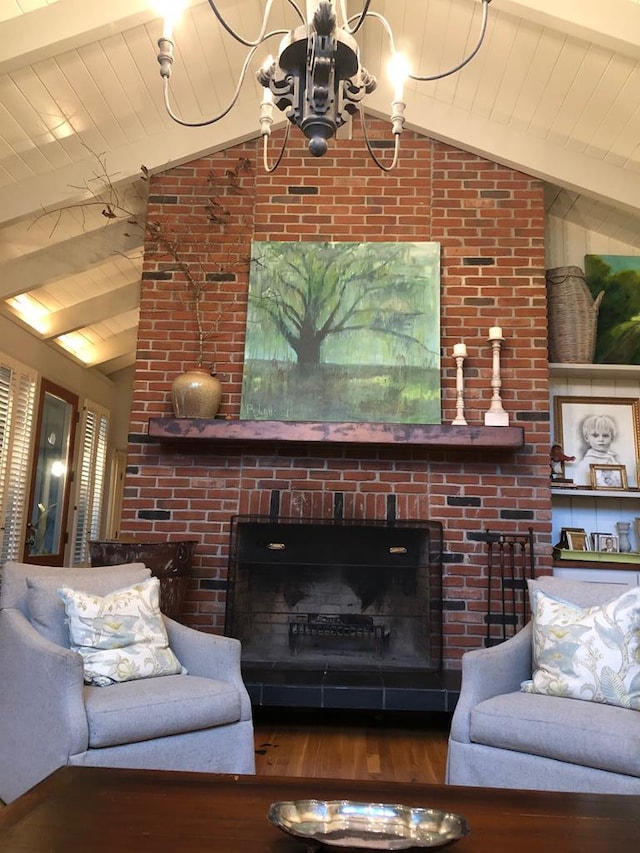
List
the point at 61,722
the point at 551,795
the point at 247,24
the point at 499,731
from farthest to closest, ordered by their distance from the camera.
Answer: the point at 247,24, the point at 499,731, the point at 61,722, the point at 551,795

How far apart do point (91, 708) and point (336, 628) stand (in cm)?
176

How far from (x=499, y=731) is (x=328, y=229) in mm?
3002

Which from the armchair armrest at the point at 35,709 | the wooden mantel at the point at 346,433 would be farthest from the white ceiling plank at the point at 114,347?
the armchair armrest at the point at 35,709

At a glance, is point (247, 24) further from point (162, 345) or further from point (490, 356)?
point (490, 356)

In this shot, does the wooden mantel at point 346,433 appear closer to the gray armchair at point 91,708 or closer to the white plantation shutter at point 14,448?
the gray armchair at point 91,708

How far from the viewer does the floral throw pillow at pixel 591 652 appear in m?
2.26

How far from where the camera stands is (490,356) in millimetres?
3977

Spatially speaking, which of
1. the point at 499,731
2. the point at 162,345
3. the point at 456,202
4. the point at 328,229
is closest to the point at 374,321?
the point at 328,229

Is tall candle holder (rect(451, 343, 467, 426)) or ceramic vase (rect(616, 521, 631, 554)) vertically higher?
tall candle holder (rect(451, 343, 467, 426))

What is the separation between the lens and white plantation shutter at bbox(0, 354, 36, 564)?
17.9 ft

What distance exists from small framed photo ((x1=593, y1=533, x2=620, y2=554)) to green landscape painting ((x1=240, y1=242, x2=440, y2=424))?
1.22 m

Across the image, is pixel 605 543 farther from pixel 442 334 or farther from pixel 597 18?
pixel 597 18

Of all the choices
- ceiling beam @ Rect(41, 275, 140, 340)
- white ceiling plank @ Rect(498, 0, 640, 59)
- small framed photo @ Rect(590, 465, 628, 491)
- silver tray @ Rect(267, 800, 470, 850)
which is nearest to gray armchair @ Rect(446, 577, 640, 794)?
silver tray @ Rect(267, 800, 470, 850)

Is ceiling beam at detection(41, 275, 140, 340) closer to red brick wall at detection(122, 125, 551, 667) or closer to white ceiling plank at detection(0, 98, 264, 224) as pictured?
white ceiling plank at detection(0, 98, 264, 224)
